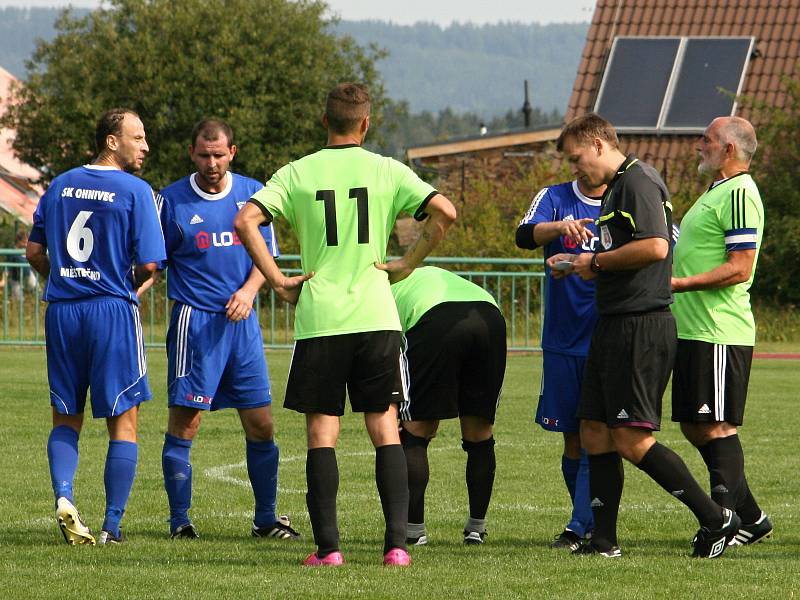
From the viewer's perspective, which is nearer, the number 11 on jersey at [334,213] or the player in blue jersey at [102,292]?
A: the number 11 on jersey at [334,213]

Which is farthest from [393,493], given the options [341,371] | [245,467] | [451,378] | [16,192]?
[16,192]

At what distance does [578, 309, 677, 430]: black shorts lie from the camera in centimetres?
698

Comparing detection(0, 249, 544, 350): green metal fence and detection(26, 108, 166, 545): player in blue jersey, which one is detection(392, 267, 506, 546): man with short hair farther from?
detection(0, 249, 544, 350): green metal fence

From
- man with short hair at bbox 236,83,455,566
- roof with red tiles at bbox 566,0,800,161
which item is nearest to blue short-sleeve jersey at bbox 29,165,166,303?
man with short hair at bbox 236,83,455,566

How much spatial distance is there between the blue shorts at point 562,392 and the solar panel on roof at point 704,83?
23.1m

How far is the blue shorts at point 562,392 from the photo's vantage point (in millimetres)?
7750

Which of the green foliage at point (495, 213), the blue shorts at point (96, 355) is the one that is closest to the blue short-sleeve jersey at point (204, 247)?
the blue shorts at point (96, 355)

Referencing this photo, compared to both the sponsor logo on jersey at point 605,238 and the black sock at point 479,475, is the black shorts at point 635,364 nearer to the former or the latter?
the sponsor logo on jersey at point 605,238

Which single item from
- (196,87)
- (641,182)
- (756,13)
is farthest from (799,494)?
(196,87)

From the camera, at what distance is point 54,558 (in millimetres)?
6961

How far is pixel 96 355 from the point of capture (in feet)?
24.7

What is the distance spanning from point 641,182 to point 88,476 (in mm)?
4832

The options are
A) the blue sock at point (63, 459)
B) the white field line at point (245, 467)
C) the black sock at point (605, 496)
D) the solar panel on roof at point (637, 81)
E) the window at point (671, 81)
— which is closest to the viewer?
the black sock at point (605, 496)

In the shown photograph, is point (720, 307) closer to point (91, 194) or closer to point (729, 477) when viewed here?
point (729, 477)
